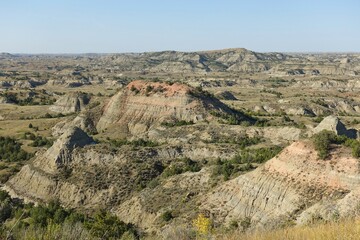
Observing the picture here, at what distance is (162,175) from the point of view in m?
48.5

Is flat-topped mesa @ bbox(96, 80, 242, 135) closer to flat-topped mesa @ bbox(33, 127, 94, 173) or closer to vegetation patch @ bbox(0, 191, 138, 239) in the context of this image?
flat-topped mesa @ bbox(33, 127, 94, 173)

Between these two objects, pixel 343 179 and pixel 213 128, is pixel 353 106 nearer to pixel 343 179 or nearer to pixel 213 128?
pixel 213 128

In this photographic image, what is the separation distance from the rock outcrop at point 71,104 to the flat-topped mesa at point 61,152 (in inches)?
2344

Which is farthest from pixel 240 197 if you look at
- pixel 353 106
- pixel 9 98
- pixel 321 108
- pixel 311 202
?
pixel 9 98

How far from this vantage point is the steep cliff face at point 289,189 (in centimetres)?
2965

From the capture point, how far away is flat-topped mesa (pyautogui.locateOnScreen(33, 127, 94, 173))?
2104 inches

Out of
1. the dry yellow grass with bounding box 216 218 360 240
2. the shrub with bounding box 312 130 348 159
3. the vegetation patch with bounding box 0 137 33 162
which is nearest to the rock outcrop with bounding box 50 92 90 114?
the vegetation patch with bounding box 0 137 33 162

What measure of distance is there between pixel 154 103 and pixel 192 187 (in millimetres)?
46035

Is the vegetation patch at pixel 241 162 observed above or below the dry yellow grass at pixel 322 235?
below

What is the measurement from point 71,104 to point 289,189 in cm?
9527

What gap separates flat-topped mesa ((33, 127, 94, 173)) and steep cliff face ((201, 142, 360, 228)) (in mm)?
25115

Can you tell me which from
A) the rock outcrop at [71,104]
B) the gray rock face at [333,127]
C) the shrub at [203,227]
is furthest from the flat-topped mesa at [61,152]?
the rock outcrop at [71,104]

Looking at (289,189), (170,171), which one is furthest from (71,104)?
(289,189)

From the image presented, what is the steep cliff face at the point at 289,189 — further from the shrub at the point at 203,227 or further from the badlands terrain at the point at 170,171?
the shrub at the point at 203,227
